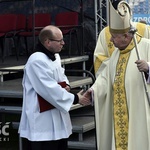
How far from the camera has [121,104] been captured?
4.29m

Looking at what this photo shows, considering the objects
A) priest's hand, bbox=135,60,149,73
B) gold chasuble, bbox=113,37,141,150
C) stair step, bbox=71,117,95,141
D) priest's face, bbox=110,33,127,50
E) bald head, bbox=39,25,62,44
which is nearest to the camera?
priest's hand, bbox=135,60,149,73

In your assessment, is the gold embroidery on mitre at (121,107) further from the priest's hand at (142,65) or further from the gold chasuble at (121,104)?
the priest's hand at (142,65)

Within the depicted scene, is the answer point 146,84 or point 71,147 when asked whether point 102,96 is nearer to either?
point 146,84

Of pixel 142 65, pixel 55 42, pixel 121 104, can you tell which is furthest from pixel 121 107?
pixel 55 42

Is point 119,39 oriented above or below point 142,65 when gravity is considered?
above

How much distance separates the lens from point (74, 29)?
946 centimetres

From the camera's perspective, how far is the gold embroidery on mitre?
13.9ft

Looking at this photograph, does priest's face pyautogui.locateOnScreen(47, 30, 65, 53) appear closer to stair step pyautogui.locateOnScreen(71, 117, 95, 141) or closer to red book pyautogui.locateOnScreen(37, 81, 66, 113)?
red book pyautogui.locateOnScreen(37, 81, 66, 113)

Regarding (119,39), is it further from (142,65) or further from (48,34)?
(48,34)

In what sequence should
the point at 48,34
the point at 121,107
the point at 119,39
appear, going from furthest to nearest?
the point at 48,34, the point at 121,107, the point at 119,39

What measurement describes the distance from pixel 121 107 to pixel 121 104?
0.03m

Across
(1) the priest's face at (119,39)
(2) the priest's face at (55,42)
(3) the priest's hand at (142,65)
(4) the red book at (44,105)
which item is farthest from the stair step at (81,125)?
(3) the priest's hand at (142,65)

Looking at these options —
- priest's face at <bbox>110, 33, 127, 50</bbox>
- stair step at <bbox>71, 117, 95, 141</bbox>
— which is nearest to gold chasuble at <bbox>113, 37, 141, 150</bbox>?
priest's face at <bbox>110, 33, 127, 50</bbox>

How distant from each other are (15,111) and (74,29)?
3.65 m
